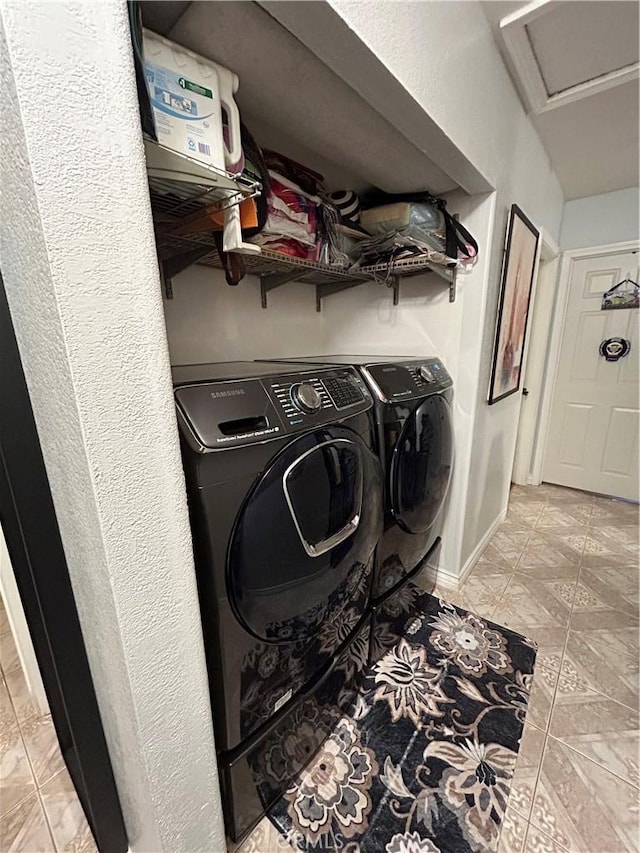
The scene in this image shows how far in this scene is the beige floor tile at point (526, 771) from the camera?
1.06 metres

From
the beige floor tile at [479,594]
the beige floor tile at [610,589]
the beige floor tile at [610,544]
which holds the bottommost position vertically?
the beige floor tile at [610,589]

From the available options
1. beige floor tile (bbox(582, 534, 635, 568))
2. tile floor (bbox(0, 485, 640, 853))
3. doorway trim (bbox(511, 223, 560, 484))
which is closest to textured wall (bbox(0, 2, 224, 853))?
tile floor (bbox(0, 485, 640, 853))

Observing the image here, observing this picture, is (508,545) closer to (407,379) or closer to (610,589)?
(610,589)

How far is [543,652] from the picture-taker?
158 cm

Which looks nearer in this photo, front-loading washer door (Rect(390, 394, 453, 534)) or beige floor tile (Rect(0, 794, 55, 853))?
beige floor tile (Rect(0, 794, 55, 853))

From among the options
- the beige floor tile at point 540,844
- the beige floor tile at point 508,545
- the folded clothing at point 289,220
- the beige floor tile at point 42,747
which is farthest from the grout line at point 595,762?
the folded clothing at point 289,220

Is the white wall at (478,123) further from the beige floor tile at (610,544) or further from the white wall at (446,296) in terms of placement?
the beige floor tile at (610,544)

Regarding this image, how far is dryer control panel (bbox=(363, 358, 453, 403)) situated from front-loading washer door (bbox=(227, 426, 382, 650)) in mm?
267

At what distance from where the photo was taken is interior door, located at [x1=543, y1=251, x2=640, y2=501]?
9.18 feet

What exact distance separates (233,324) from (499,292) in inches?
49.4

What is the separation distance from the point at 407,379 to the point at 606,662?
1.49 m

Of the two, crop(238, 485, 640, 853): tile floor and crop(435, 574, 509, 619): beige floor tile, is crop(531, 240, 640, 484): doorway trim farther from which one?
crop(435, 574, 509, 619): beige floor tile

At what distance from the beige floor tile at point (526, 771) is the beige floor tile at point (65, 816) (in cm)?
118

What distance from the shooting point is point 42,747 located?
1195mm
